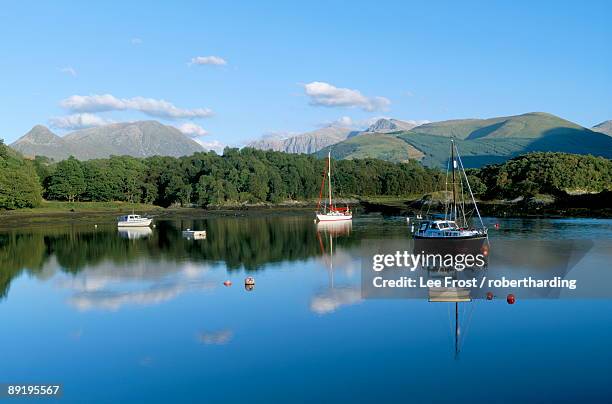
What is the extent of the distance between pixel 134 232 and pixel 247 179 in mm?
83499

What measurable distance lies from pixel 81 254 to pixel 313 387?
42.3m

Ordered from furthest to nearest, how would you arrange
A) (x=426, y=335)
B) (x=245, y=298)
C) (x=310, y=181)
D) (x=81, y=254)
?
(x=310, y=181) < (x=81, y=254) < (x=245, y=298) < (x=426, y=335)

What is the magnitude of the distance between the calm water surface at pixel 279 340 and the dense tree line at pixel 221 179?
104648 millimetres

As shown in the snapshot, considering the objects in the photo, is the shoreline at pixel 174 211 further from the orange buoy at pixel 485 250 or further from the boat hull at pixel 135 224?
the orange buoy at pixel 485 250

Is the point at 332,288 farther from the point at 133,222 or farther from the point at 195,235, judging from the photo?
the point at 133,222

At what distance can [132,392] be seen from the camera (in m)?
20.7

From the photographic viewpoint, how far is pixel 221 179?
15925 cm

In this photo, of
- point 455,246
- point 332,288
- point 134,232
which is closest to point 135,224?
point 134,232

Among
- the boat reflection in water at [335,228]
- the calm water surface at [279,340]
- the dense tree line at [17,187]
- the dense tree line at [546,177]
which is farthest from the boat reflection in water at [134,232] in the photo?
the dense tree line at [546,177]

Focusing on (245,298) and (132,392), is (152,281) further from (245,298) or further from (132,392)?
(132,392)

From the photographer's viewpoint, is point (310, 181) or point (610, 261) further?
point (310, 181)

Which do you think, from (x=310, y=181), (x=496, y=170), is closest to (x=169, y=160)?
(x=310, y=181)

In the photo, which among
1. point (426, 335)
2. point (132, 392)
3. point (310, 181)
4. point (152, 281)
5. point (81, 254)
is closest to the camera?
point (132, 392)

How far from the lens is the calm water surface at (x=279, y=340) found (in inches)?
815
